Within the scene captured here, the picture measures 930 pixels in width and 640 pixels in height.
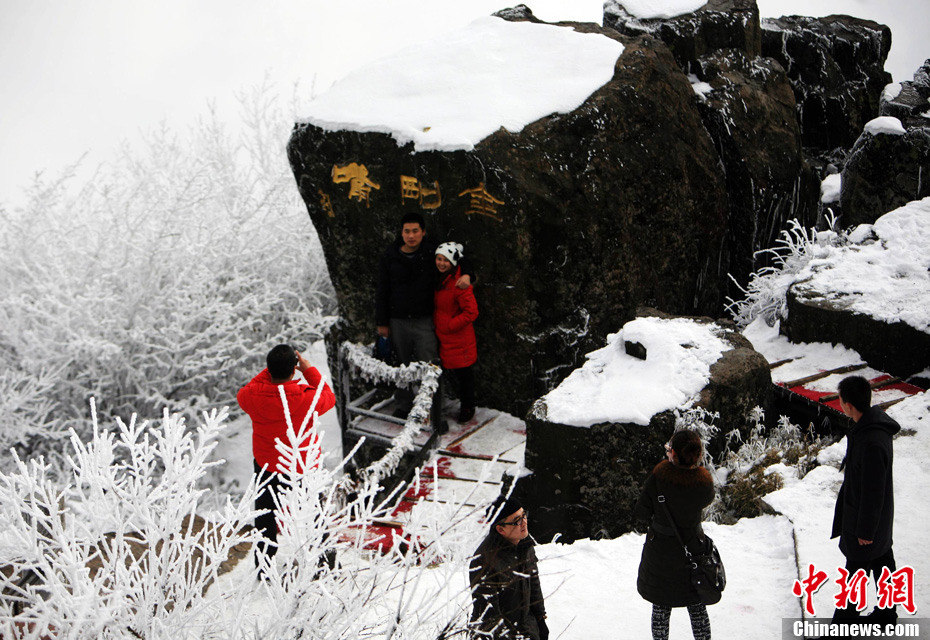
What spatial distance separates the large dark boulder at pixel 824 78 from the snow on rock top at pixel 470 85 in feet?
16.9

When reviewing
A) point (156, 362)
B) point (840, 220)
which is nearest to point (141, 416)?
point (156, 362)

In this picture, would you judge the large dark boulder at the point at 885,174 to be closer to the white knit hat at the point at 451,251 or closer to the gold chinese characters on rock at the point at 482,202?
the gold chinese characters on rock at the point at 482,202

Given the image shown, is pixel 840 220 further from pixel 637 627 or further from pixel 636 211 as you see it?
pixel 637 627

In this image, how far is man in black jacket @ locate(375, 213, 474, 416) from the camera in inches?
206

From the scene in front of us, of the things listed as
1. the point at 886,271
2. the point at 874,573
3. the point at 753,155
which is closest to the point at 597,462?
the point at 874,573

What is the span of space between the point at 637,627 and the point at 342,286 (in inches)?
154

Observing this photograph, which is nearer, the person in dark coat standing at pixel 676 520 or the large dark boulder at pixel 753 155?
the person in dark coat standing at pixel 676 520

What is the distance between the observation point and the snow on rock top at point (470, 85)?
5523mm

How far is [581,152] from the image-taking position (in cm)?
555

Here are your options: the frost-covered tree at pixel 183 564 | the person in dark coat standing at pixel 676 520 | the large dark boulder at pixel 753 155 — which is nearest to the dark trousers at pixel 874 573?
the person in dark coat standing at pixel 676 520

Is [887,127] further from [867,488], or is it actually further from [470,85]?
[867,488]

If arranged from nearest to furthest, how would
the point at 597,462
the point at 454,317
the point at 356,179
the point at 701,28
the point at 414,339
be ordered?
the point at 597,462 → the point at 454,317 → the point at 414,339 → the point at 356,179 → the point at 701,28

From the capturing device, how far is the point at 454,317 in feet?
17.4

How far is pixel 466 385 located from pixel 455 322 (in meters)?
0.61
